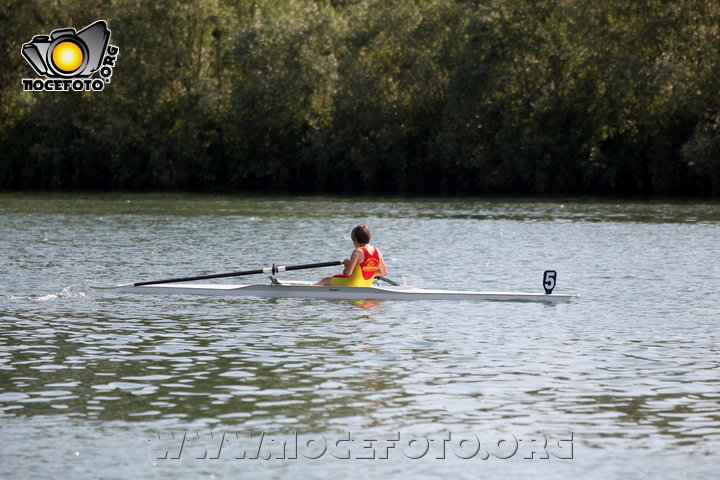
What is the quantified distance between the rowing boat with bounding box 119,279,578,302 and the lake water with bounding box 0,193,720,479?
0.53ft

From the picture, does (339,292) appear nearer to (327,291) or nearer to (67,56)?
(327,291)

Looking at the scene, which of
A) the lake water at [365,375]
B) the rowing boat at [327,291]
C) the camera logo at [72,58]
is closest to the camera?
the lake water at [365,375]

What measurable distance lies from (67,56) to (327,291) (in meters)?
47.3

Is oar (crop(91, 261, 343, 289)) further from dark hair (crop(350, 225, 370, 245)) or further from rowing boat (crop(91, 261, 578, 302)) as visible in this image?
dark hair (crop(350, 225, 370, 245))

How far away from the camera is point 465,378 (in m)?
13.0

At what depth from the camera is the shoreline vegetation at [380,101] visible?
58.5 meters

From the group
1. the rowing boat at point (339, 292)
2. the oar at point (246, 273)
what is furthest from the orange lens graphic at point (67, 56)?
the rowing boat at point (339, 292)

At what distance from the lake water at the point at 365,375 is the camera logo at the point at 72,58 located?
124 ft

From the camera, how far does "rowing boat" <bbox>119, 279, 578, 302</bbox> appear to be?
1958 cm

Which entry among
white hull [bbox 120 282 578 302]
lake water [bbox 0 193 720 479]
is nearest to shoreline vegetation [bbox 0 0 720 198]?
lake water [bbox 0 193 720 479]

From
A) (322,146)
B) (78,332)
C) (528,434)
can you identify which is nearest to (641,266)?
(78,332)

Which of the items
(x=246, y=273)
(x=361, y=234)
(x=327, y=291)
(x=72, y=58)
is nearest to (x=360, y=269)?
(x=327, y=291)

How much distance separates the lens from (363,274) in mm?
19812

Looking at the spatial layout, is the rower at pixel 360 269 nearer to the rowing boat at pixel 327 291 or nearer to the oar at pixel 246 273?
the rowing boat at pixel 327 291
